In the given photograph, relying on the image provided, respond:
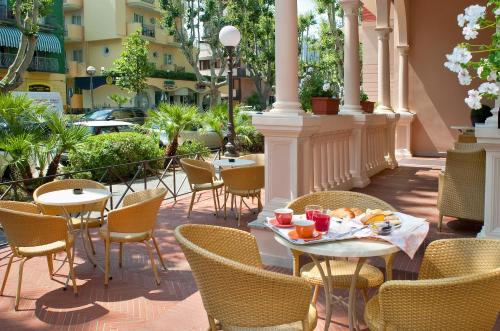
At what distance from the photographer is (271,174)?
510cm

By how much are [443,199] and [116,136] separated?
8573 millimetres

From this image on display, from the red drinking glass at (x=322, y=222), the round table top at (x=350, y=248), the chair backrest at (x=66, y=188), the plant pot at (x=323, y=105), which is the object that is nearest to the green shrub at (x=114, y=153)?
the chair backrest at (x=66, y=188)

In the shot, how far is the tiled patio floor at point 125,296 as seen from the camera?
12.5 ft

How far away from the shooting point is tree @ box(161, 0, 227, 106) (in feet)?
77.0

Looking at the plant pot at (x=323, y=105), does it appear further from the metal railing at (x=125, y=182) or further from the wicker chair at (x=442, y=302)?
the wicker chair at (x=442, y=302)

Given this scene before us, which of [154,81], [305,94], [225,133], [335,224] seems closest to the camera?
[335,224]

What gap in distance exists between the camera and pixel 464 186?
5.14m

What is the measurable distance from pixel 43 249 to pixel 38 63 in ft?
90.4

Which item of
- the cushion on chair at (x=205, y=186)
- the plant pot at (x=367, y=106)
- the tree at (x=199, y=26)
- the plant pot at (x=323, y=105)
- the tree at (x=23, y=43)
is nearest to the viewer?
the plant pot at (x=323, y=105)

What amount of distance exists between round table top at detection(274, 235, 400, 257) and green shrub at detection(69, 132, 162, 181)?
8.49 meters

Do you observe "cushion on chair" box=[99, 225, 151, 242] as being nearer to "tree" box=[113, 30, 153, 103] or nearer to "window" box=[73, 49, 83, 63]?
"tree" box=[113, 30, 153, 103]

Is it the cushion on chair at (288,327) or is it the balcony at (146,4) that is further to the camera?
the balcony at (146,4)

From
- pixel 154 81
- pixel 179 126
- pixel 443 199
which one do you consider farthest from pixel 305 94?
pixel 154 81

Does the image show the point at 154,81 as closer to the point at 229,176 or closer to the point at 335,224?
the point at 229,176
